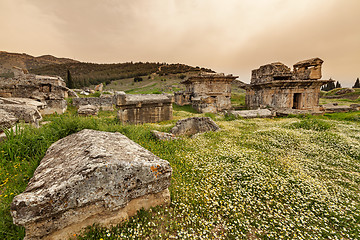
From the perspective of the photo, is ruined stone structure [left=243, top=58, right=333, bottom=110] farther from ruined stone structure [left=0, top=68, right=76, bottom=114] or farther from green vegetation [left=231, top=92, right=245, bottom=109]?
ruined stone structure [left=0, top=68, right=76, bottom=114]

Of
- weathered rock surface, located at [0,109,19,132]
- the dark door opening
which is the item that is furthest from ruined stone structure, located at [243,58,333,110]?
weathered rock surface, located at [0,109,19,132]

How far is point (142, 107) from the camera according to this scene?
941 cm

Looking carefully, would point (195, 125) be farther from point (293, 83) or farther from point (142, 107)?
point (293, 83)

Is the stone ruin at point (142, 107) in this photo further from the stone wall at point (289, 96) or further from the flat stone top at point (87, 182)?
the stone wall at point (289, 96)

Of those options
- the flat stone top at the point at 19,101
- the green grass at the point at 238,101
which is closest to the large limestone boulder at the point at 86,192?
the flat stone top at the point at 19,101

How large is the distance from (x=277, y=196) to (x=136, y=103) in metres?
8.11

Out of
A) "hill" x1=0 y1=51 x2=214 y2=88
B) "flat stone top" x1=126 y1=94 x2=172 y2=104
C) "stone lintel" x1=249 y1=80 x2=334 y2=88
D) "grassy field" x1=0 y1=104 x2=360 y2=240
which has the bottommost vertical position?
"grassy field" x1=0 y1=104 x2=360 y2=240

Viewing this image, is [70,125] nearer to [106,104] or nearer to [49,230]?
[49,230]

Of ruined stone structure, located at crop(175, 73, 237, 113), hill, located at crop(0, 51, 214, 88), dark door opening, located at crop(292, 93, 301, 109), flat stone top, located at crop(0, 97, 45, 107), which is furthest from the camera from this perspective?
hill, located at crop(0, 51, 214, 88)

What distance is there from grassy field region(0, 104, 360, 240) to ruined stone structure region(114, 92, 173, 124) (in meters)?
3.86

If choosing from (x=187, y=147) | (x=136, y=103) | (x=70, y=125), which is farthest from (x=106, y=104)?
(x=187, y=147)

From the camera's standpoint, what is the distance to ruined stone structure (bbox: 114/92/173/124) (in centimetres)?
867

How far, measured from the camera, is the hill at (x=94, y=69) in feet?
186

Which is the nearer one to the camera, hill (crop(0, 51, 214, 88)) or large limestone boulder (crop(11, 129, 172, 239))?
large limestone boulder (crop(11, 129, 172, 239))
